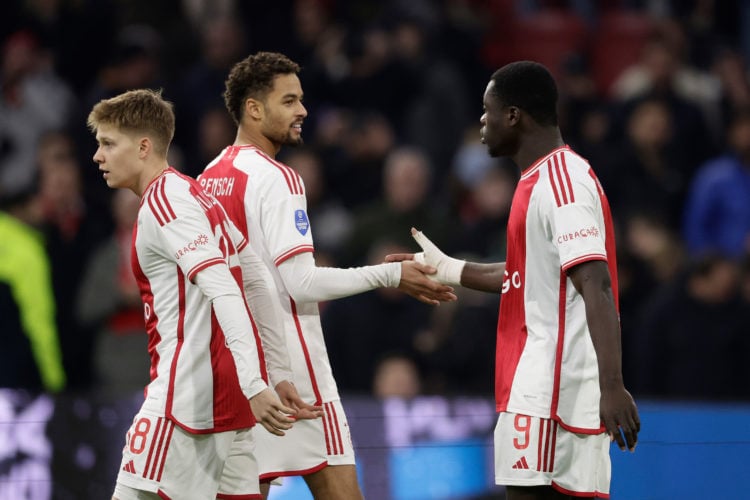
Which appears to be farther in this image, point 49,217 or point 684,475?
point 49,217

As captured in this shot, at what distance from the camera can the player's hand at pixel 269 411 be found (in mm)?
4820

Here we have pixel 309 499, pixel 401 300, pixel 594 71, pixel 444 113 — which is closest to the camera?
pixel 309 499

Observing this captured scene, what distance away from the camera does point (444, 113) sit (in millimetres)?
12383

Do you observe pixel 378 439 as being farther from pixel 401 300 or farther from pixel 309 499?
pixel 401 300

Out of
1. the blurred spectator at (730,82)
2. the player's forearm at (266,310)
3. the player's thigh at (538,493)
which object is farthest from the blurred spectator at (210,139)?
the player's thigh at (538,493)

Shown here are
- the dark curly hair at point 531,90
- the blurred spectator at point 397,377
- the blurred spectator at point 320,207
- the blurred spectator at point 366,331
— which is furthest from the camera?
the blurred spectator at point 320,207

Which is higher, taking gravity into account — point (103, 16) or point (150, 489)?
point (103, 16)

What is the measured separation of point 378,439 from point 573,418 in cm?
284

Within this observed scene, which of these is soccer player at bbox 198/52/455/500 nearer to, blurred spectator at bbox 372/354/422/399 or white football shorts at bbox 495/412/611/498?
white football shorts at bbox 495/412/611/498

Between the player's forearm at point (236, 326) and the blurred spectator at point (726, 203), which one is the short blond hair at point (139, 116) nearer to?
the player's forearm at point (236, 326)

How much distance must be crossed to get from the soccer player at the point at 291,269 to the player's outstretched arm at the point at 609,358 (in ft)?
3.65

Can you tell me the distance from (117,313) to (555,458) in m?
5.46

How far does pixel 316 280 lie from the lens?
554 centimetres

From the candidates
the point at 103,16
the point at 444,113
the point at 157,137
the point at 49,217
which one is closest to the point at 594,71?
the point at 444,113
